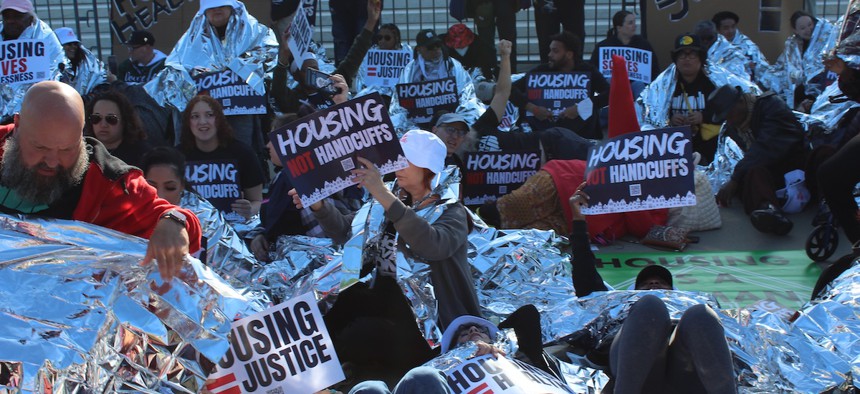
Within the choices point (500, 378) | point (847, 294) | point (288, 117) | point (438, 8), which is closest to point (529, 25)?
point (438, 8)

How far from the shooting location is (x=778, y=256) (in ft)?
23.7

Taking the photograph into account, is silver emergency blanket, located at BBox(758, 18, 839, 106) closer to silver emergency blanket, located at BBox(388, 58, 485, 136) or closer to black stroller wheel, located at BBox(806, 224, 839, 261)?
silver emergency blanket, located at BBox(388, 58, 485, 136)

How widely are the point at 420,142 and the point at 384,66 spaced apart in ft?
20.7

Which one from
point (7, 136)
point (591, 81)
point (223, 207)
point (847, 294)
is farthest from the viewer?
point (591, 81)

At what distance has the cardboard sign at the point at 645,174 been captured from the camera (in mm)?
6250

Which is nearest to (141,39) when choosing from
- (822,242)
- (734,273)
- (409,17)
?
(409,17)

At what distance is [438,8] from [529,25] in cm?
140

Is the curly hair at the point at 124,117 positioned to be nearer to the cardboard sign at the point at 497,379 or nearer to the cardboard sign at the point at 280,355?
the cardboard sign at the point at 280,355

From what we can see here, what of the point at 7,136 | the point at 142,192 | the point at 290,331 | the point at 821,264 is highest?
the point at 7,136

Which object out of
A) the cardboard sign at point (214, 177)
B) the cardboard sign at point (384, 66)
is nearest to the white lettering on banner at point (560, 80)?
the cardboard sign at point (384, 66)

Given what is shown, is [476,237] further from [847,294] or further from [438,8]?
[438,8]

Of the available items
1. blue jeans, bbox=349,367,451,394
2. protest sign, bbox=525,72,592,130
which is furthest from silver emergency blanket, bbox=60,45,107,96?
blue jeans, bbox=349,367,451,394

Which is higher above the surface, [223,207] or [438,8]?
[438,8]

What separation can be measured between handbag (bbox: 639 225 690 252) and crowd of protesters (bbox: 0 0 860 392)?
16cm
